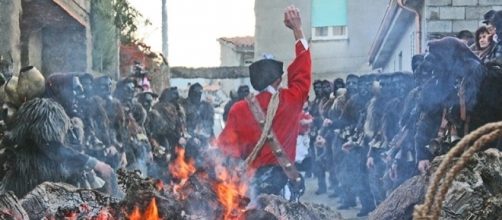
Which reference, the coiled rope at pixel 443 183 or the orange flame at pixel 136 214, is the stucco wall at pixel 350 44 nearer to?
the orange flame at pixel 136 214

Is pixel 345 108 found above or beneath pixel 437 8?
beneath

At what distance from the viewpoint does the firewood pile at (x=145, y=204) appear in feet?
16.8

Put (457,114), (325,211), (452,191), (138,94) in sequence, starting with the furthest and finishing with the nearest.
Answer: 1. (138,94)
2. (457,114)
3. (325,211)
4. (452,191)

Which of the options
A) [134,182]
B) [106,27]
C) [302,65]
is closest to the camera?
[134,182]

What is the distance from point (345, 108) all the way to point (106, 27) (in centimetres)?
918

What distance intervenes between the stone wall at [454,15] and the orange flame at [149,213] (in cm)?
989

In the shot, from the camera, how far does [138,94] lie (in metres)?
15.2

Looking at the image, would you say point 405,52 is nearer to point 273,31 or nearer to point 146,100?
point 146,100

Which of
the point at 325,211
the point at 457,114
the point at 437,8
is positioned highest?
the point at 437,8

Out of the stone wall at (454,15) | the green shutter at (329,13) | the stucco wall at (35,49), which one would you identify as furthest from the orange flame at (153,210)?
the green shutter at (329,13)

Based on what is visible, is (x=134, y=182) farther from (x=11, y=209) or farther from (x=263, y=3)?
(x=263, y=3)

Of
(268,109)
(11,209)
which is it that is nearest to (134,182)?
(11,209)

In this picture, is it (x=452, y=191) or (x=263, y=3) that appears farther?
(x=263, y=3)

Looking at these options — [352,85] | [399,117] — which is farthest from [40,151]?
[352,85]
